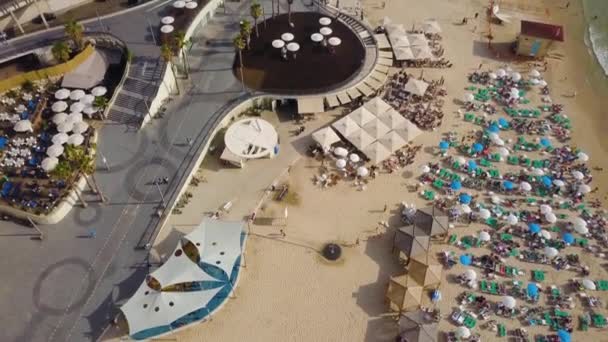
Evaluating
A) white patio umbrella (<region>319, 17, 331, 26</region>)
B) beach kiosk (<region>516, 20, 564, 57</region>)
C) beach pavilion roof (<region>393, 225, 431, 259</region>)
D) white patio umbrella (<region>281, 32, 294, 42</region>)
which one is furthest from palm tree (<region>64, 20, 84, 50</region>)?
beach kiosk (<region>516, 20, 564, 57</region>)

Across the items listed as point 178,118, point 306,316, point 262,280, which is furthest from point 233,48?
point 306,316

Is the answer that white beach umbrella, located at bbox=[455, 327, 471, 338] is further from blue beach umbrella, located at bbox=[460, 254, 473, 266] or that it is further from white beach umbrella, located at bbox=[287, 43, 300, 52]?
white beach umbrella, located at bbox=[287, 43, 300, 52]

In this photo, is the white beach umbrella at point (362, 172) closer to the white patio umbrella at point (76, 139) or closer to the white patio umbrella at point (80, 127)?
the white patio umbrella at point (76, 139)

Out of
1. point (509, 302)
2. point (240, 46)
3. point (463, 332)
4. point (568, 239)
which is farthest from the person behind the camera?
point (240, 46)

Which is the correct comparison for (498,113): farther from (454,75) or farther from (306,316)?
(306,316)

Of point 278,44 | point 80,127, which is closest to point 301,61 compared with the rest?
point 278,44

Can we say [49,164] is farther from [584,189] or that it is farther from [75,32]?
[584,189]
